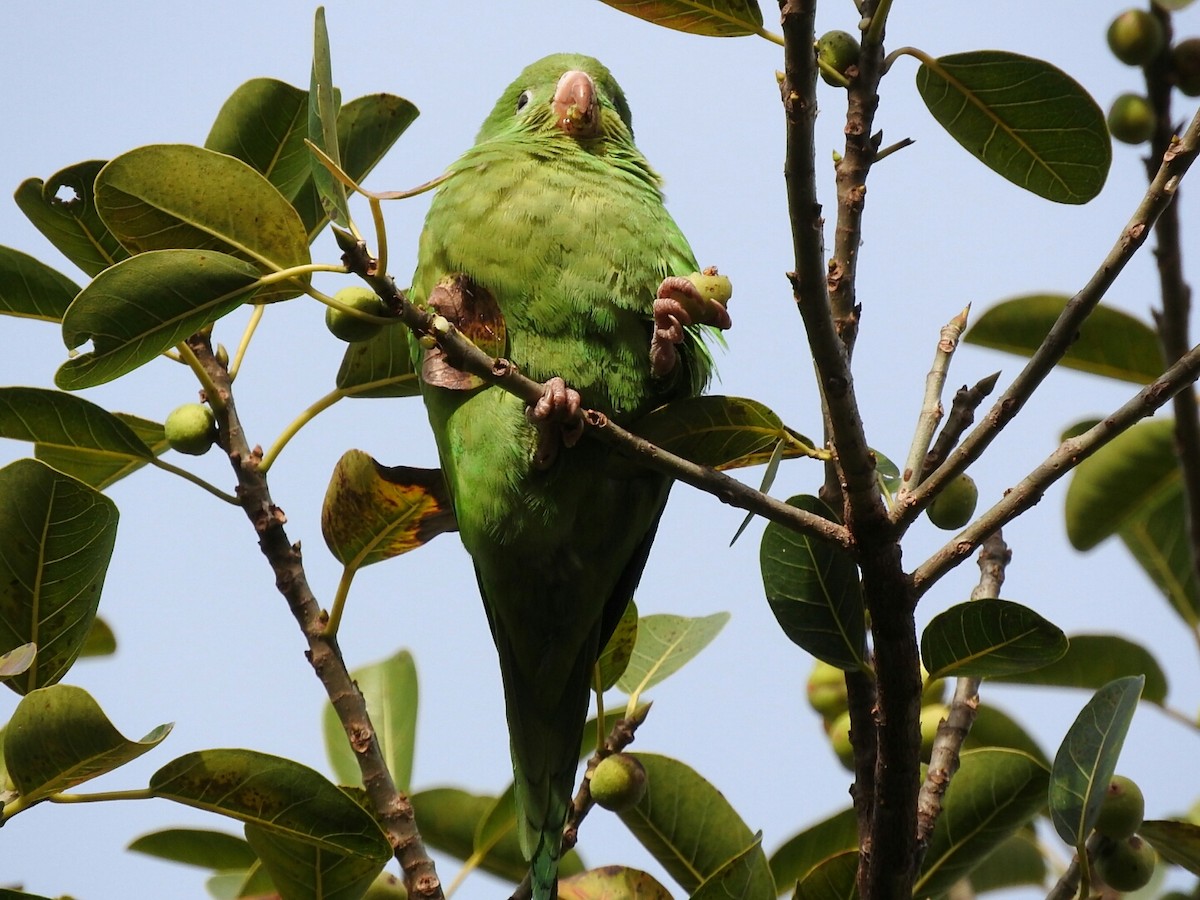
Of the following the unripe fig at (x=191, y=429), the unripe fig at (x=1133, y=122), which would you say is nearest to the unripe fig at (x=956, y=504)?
the unripe fig at (x=1133, y=122)

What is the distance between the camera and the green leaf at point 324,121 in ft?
6.08

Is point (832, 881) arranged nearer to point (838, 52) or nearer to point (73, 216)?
point (838, 52)

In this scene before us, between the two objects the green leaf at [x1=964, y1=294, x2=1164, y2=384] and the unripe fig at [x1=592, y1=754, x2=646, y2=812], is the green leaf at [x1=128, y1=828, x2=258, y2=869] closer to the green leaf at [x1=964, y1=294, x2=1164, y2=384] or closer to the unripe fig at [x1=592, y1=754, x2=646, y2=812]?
the unripe fig at [x1=592, y1=754, x2=646, y2=812]

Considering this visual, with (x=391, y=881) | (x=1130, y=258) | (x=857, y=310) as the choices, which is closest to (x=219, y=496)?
(x=391, y=881)

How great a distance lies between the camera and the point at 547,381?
2738 mm

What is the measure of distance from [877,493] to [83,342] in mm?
1326

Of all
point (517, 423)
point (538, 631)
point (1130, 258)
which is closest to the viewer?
point (1130, 258)

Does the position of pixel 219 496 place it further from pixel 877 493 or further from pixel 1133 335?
pixel 1133 335

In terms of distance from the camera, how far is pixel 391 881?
8.98ft

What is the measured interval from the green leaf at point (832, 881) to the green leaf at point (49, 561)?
1.49m

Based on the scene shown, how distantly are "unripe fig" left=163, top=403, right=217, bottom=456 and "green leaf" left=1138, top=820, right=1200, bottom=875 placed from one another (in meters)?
2.08

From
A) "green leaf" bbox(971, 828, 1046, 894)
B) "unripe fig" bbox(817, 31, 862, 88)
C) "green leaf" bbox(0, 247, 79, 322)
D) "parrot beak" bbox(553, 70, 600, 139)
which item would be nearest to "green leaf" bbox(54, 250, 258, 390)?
"green leaf" bbox(0, 247, 79, 322)

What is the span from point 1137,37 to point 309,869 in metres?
2.53

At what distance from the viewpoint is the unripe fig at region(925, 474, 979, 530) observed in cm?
252
